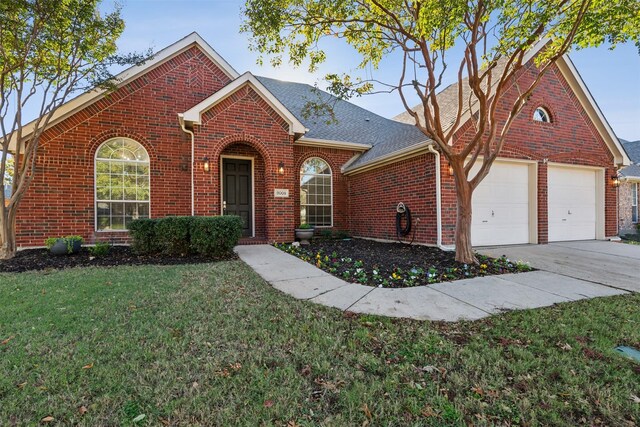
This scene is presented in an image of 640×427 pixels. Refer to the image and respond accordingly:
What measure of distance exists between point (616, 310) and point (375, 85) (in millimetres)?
6041

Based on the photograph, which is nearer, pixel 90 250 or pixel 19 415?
pixel 19 415

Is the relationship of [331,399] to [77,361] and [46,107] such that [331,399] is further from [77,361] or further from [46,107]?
[46,107]

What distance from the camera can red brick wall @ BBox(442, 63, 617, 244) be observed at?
900cm

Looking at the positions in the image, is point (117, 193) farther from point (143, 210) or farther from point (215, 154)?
point (215, 154)

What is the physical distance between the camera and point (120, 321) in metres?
3.35

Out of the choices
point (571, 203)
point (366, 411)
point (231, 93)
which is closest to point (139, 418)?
point (366, 411)

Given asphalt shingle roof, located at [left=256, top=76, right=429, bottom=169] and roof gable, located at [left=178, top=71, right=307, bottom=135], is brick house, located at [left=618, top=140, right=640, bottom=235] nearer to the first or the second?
asphalt shingle roof, located at [left=256, top=76, right=429, bottom=169]

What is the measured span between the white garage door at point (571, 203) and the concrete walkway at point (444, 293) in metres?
5.19

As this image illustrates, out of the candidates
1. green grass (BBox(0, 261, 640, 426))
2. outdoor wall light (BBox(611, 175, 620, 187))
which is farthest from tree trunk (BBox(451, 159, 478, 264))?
outdoor wall light (BBox(611, 175, 620, 187))

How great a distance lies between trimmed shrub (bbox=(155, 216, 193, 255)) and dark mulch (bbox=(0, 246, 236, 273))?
0.93 feet

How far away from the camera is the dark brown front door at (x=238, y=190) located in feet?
32.0

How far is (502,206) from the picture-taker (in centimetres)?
895

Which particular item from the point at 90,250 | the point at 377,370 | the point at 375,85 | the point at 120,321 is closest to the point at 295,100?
the point at 375,85

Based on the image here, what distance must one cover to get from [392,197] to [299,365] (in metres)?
7.67
